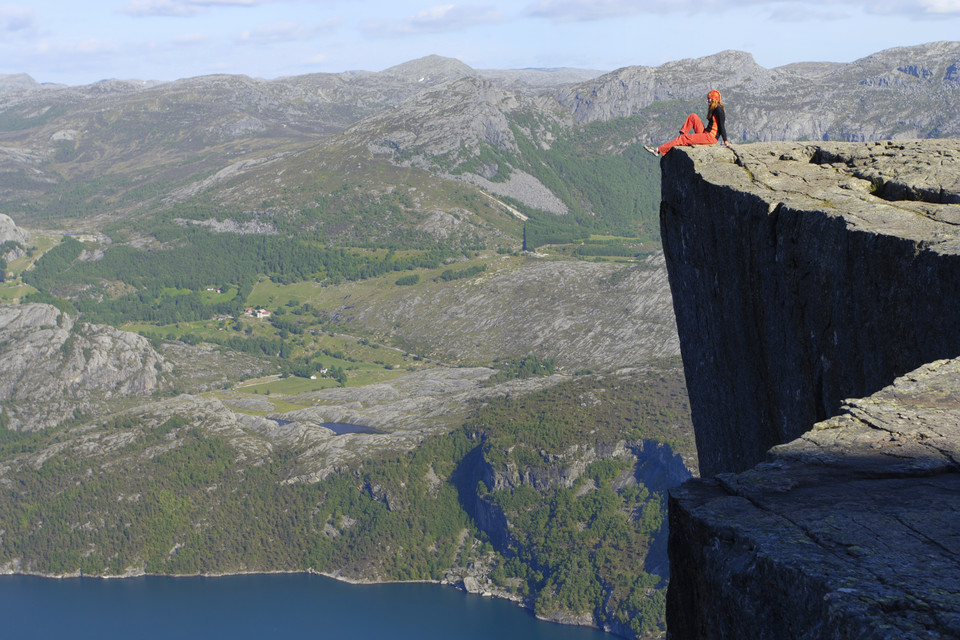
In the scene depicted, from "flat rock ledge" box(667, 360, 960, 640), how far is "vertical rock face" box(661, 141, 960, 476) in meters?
1.82

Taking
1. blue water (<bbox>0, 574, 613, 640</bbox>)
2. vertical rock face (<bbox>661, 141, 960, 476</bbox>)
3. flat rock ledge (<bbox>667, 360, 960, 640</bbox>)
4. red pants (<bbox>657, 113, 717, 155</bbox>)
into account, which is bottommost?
blue water (<bbox>0, 574, 613, 640</bbox>)

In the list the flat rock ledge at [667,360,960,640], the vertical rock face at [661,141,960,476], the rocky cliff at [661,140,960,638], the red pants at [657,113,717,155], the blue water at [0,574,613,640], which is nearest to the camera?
the flat rock ledge at [667,360,960,640]

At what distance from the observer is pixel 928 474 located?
10750mm

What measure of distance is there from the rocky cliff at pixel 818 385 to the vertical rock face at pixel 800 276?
4 centimetres

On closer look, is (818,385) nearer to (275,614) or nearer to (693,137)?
(693,137)

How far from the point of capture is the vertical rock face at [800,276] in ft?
47.9

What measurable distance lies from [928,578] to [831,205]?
10416 millimetres

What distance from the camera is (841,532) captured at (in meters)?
9.36

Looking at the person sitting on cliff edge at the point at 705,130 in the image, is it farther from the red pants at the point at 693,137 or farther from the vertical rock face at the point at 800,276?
the vertical rock face at the point at 800,276

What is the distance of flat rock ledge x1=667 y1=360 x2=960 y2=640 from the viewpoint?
316 inches

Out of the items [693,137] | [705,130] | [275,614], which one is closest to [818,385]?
[693,137]

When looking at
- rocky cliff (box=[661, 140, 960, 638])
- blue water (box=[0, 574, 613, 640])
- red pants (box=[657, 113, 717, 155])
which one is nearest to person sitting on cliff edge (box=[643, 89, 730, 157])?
red pants (box=[657, 113, 717, 155])

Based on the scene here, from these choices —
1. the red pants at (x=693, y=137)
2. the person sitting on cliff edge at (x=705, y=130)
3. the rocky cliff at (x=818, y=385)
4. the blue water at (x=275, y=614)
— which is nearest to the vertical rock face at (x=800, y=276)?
the rocky cliff at (x=818, y=385)

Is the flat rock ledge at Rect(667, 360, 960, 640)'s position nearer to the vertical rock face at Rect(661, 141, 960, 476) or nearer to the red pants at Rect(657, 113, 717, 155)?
the vertical rock face at Rect(661, 141, 960, 476)
